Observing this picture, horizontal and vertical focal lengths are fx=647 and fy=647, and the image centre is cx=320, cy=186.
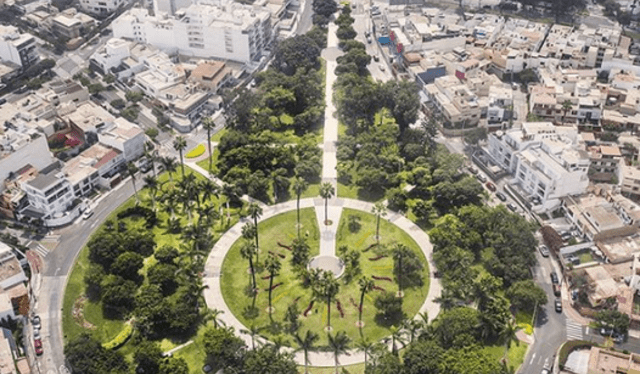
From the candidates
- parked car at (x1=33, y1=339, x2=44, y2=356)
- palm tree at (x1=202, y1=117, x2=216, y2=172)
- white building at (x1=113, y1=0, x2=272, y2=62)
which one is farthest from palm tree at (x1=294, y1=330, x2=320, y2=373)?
white building at (x1=113, y1=0, x2=272, y2=62)

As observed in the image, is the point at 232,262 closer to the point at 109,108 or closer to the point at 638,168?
the point at 109,108

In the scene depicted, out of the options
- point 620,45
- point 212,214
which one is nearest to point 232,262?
point 212,214

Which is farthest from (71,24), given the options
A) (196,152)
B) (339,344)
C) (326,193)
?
(339,344)

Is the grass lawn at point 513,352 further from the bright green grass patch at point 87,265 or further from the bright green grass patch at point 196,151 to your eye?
the bright green grass patch at point 196,151

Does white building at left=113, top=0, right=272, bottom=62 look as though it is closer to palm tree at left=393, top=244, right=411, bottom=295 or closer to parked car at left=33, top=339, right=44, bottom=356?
Answer: palm tree at left=393, top=244, right=411, bottom=295

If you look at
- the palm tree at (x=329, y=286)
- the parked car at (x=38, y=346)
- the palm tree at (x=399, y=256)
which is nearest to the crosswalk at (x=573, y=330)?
the palm tree at (x=399, y=256)

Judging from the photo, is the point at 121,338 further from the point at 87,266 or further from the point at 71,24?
the point at 71,24
